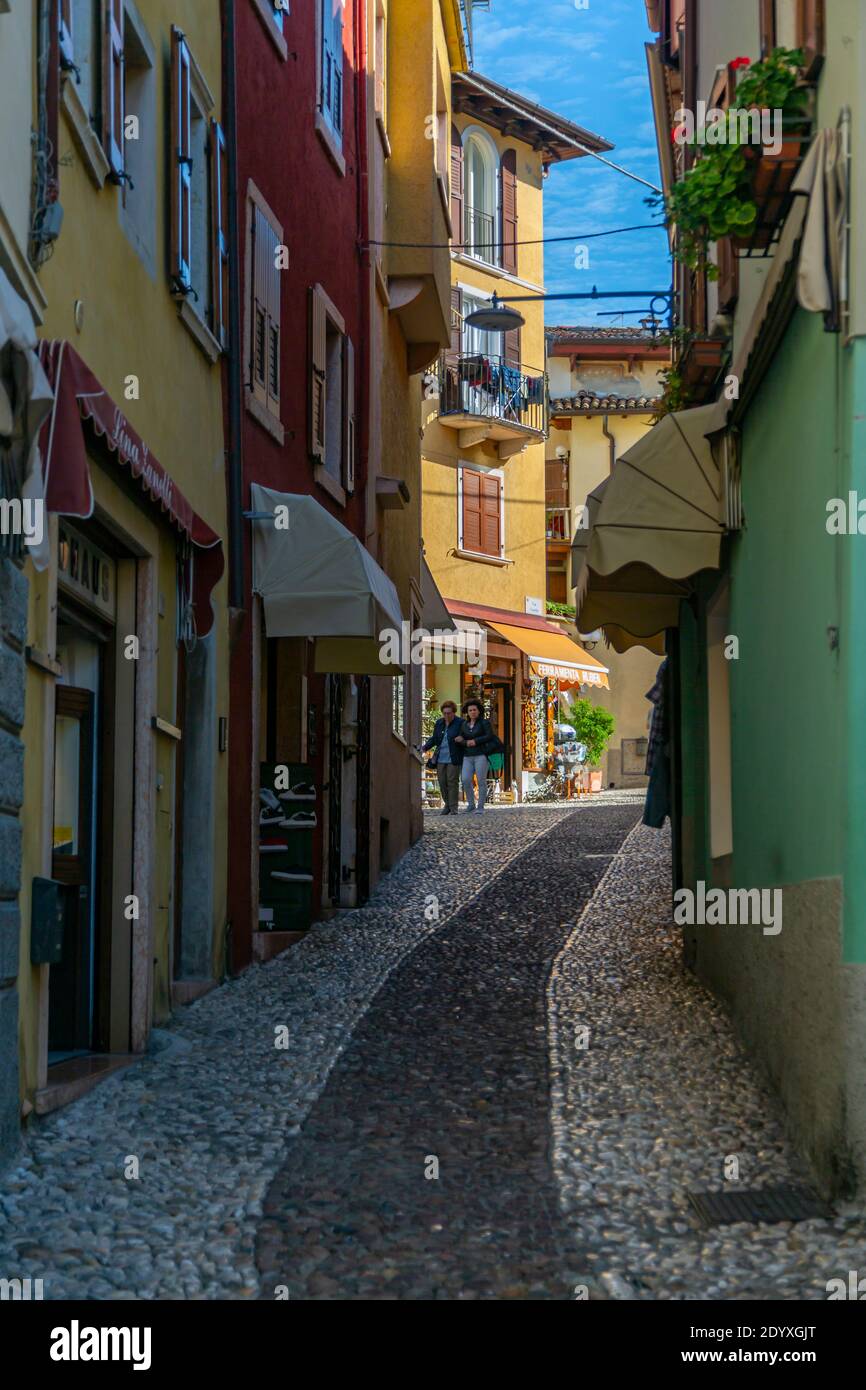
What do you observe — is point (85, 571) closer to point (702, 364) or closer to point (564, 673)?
point (702, 364)

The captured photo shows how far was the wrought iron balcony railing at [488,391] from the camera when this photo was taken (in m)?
37.1

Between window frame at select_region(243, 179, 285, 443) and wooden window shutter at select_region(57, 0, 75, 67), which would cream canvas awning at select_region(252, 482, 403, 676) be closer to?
window frame at select_region(243, 179, 285, 443)

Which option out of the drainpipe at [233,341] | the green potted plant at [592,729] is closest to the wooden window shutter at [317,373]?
the drainpipe at [233,341]

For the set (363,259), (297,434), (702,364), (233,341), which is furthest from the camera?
(363,259)

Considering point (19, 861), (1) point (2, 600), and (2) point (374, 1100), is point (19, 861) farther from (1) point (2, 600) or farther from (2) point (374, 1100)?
(2) point (374, 1100)

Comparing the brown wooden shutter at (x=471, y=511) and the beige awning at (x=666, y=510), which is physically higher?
the brown wooden shutter at (x=471, y=511)

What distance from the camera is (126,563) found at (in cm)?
995

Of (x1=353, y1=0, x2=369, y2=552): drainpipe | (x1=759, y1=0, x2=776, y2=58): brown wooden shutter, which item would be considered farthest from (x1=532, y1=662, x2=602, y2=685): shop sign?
(x1=759, y1=0, x2=776, y2=58): brown wooden shutter

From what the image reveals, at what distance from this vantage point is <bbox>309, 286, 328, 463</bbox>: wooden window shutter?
51.8 feet

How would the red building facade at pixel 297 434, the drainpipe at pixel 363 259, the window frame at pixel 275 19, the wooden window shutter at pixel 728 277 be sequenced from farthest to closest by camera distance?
1. the drainpipe at pixel 363 259
2. the window frame at pixel 275 19
3. the red building facade at pixel 297 434
4. the wooden window shutter at pixel 728 277

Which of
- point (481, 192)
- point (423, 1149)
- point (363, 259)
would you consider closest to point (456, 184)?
point (481, 192)

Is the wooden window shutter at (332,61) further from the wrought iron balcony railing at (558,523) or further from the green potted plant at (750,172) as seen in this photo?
the wrought iron balcony railing at (558,523)

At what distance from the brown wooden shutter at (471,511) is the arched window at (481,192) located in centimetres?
478

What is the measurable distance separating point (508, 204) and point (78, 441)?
3374 centimetres
